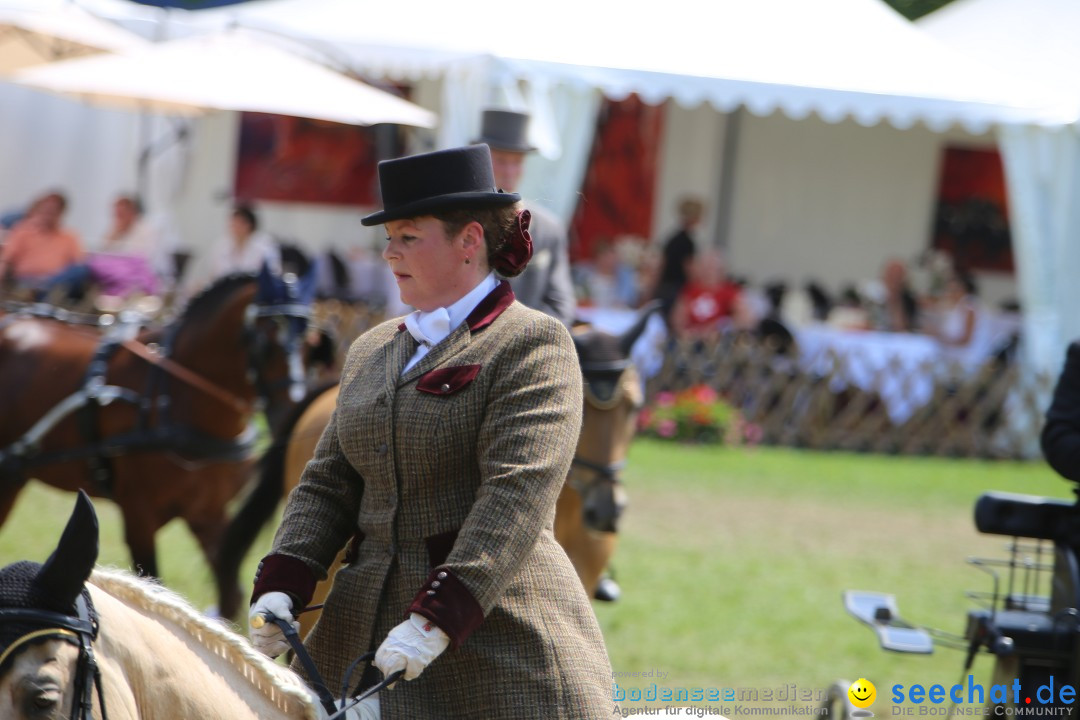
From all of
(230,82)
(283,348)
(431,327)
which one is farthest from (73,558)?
(230,82)

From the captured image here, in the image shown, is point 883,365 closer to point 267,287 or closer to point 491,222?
point 267,287

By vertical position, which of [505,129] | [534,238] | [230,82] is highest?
[230,82]

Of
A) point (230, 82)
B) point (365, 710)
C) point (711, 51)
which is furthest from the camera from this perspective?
point (711, 51)

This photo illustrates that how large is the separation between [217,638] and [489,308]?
0.76 metres

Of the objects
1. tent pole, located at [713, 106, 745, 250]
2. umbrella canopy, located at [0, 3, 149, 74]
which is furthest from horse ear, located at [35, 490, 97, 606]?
tent pole, located at [713, 106, 745, 250]

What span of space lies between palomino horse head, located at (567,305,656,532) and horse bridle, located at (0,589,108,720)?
316 centimetres

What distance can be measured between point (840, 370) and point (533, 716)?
998 centimetres

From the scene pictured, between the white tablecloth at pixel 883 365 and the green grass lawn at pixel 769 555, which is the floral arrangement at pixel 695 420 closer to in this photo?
the green grass lawn at pixel 769 555

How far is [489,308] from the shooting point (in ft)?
7.81

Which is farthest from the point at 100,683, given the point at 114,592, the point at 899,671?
the point at 899,671

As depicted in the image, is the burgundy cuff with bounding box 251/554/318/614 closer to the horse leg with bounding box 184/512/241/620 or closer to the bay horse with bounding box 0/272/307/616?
the horse leg with bounding box 184/512/241/620

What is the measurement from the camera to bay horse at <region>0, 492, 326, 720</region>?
1791 millimetres

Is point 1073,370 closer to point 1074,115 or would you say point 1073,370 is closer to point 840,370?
point 1074,115

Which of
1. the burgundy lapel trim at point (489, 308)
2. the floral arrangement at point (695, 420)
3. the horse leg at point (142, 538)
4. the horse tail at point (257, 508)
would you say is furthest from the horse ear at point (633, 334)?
the floral arrangement at point (695, 420)
